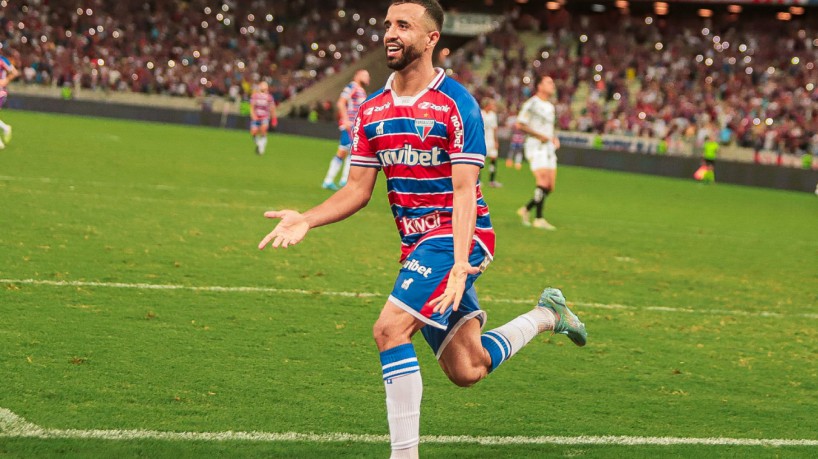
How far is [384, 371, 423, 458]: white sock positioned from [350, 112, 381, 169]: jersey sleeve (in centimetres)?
113

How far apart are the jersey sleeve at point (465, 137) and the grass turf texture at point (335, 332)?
1.42 meters

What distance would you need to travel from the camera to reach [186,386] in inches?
230

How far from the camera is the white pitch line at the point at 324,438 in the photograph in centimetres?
485

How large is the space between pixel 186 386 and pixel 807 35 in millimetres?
47811

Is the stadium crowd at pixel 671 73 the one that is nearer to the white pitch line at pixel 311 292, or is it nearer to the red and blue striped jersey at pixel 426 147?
the white pitch line at pixel 311 292

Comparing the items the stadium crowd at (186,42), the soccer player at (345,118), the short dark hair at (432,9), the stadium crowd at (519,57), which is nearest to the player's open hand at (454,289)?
the short dark hair at (432,9)

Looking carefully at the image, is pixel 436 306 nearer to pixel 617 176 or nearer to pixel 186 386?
pixel 186 386

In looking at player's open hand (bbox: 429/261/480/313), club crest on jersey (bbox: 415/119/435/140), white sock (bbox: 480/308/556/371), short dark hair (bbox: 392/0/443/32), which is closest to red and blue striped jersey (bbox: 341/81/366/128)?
white sock (bbox: 480/308/556/371)

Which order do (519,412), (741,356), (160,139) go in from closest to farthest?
(519,412), (741,356), (160,139)

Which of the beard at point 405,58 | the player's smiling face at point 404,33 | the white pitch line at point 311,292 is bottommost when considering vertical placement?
the white pitch line at point 311,292

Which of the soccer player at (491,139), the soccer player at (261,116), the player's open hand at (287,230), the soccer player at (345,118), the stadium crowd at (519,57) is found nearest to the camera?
the player's open hand at (287,230)

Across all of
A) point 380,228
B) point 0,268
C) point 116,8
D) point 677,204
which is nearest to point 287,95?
point 116,8

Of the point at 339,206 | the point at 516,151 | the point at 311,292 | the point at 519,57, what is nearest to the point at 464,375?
the point at 339,206

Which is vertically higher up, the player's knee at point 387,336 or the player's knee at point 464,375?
the player's knee at point 387,336
